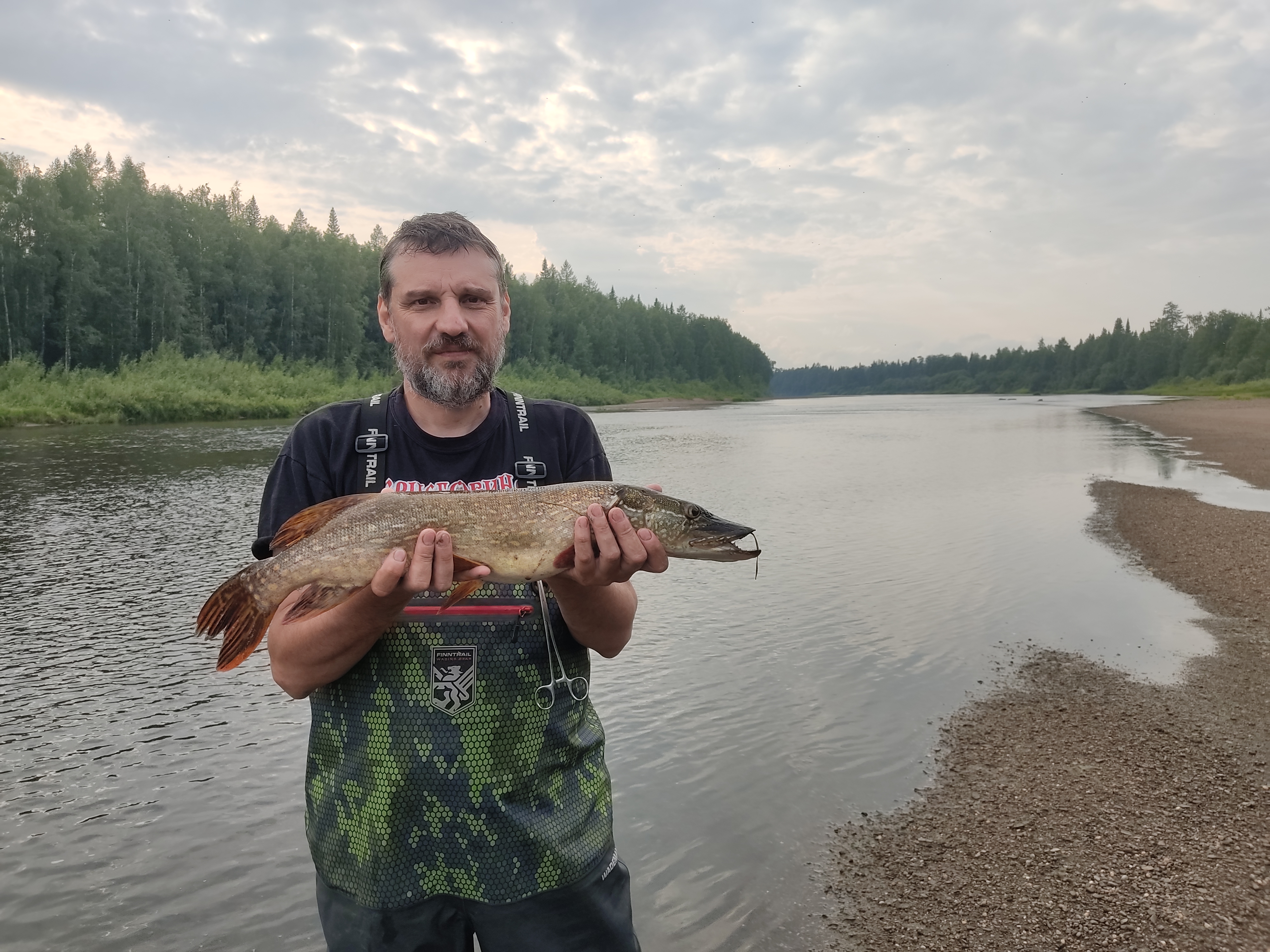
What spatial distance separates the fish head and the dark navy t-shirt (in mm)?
250

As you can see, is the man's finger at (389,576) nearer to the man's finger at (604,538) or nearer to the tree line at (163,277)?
the man's finger at (604,538)

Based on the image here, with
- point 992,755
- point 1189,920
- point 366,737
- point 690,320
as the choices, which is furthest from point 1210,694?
point 690,320

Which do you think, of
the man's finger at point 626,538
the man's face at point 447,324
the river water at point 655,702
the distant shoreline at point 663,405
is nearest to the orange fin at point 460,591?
the man's finger at point 626,538

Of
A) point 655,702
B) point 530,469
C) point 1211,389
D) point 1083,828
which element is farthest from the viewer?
point 1211,389

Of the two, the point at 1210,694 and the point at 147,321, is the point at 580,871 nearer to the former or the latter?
the point at 1210,694

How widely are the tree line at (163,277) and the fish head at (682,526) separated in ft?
148

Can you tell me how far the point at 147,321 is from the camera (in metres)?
63.4

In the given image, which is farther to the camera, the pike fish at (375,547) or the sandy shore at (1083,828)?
the sandy shore at (1083,828)

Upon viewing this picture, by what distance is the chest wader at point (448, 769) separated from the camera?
8.49ft

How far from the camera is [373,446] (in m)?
2.84

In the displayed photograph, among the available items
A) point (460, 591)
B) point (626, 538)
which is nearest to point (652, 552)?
point (626, 538)

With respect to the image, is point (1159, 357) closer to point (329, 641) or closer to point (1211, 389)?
point (1211, 389)

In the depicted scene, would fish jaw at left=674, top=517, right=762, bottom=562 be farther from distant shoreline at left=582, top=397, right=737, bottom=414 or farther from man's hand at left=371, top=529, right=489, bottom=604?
distant shoreline at left=582, top=397, right=737, bottom=414

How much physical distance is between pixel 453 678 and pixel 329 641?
411mm
